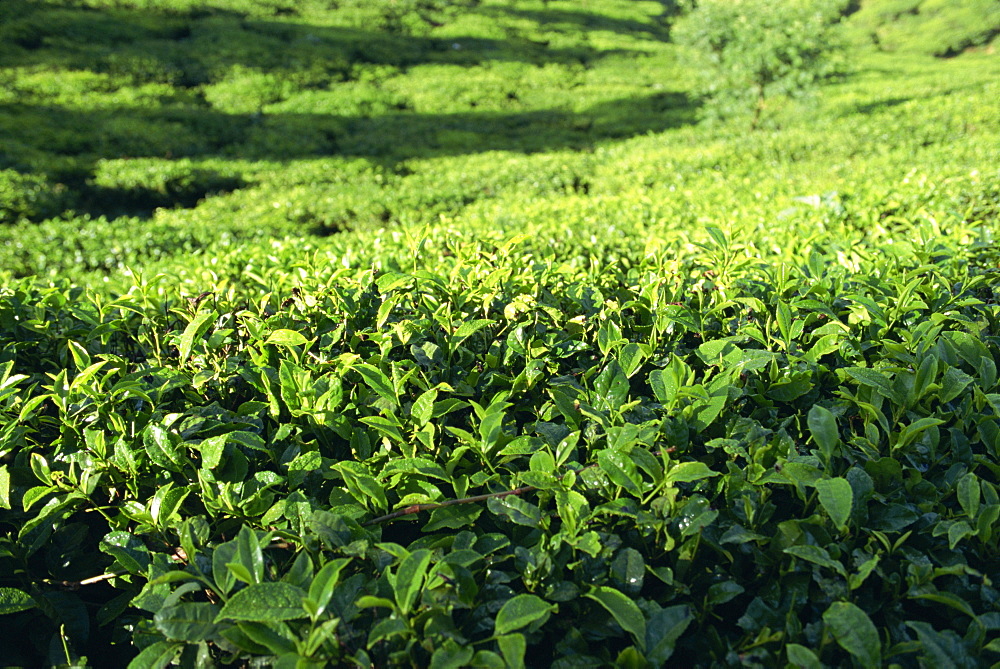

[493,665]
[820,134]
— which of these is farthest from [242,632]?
[820,134]

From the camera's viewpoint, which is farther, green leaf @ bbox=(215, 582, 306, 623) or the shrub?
the shrub

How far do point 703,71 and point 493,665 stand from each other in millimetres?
16259

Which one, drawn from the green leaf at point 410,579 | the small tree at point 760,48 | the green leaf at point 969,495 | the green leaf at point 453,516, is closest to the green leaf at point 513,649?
the green leaf at point 410,579

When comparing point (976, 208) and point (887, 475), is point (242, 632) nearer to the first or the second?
point (887, 475)

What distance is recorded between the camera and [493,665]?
877mm

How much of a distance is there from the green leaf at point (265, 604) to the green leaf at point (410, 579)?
0.16 metres

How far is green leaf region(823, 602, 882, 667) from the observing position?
90 centimetres

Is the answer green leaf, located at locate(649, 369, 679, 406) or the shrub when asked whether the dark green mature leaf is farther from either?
the shrub

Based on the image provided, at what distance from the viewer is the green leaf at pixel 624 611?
3.09ft

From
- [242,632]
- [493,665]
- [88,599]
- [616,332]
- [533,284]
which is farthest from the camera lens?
[533,284]

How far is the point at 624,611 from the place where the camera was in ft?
3.15

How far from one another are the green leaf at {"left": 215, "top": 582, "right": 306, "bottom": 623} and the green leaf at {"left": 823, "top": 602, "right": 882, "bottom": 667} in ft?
2.86

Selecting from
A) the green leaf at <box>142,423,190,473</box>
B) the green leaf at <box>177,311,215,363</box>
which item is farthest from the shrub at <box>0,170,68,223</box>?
the green leaf at <box>142,423,190,473</box>

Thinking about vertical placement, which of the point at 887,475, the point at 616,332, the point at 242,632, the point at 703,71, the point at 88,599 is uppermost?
the point at 703,71
